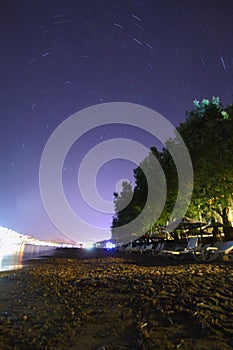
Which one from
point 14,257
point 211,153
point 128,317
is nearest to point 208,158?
point 211,153

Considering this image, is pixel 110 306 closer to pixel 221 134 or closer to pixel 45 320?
pixel 45 320

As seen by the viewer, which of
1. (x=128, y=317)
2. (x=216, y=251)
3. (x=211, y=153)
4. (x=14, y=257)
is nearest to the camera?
(x=128, y=317)

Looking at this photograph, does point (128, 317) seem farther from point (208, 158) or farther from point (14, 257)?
point (14, 257)

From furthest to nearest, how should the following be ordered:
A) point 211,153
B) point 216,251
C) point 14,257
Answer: point 14,257
point 211,153
point 216,251

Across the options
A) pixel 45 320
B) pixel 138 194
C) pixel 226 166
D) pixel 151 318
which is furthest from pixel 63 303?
pixel 138 194

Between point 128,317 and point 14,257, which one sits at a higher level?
point 14,257

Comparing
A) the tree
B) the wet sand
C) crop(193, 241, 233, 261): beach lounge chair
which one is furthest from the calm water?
the tree

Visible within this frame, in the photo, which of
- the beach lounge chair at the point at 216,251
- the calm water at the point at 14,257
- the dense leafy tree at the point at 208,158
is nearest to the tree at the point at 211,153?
the dense leafy tree at the point at 208,158

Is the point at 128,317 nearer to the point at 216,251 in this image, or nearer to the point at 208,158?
the point at 216,251

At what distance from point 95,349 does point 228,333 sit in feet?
6.95

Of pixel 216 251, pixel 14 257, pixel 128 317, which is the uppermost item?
pixel 14 257

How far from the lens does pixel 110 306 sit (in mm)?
5926

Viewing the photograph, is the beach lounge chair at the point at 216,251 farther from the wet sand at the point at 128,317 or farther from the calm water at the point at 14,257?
the calm water at the point at 14,257

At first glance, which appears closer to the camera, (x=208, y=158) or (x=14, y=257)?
(x=208, y=158)
